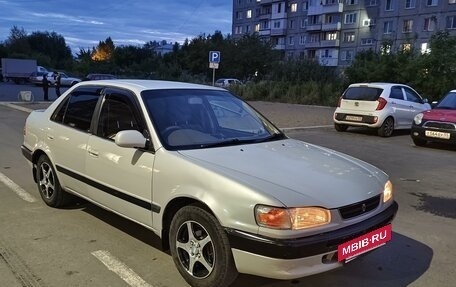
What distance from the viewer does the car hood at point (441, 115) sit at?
11.4 metres

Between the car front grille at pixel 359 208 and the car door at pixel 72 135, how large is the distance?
2.70 meters

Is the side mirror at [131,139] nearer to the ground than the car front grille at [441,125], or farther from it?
farther from it

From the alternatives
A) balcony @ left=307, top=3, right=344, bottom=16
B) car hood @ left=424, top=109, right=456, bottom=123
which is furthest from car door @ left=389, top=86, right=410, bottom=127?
balcony @ left=307, top=3, right=344, bottom=16

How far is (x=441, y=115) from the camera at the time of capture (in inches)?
459

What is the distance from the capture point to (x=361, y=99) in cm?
1411

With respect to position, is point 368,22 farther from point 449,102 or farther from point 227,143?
point 227,143

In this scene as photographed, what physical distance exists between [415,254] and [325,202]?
72.5 inches

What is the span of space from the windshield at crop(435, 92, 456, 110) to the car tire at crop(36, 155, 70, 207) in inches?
401

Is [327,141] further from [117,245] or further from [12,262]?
[12,262]

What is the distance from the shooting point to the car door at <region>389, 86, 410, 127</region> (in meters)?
14.1

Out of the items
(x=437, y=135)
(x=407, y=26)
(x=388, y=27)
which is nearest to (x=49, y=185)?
(x=437, y=135)

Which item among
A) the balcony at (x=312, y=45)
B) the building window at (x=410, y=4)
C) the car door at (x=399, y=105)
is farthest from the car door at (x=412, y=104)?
the balcony at (x=312, y=45)

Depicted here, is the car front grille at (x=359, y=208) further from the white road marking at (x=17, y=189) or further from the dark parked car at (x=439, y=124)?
the dark parked car at (x=439, y=124)

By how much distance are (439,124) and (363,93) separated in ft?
9.91
